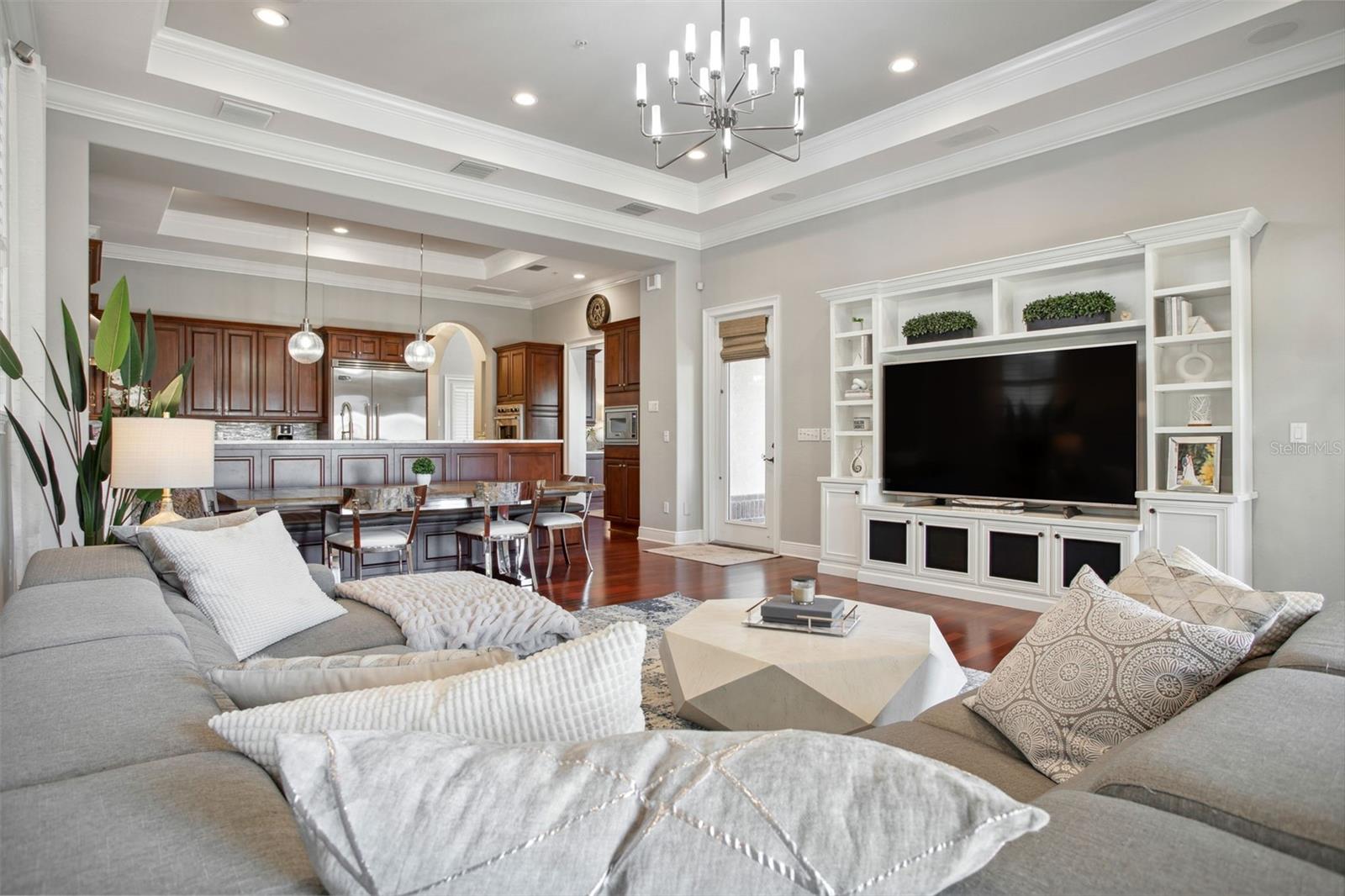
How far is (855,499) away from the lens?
563 centimetres

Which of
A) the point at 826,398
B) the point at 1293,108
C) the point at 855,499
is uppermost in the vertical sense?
the point at 1293,108

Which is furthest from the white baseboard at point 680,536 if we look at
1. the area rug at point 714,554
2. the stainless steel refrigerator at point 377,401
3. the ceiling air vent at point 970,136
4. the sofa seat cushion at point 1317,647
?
the sofa seat cushion at point 1317,647

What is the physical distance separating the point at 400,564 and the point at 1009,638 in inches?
164

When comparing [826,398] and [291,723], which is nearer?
[291,723]

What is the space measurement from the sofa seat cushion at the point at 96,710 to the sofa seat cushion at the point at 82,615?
93mm

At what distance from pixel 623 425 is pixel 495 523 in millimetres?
3406

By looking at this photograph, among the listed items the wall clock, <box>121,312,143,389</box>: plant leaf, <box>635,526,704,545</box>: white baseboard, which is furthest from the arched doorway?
<box>121,312,143,389</box>: plant leaf

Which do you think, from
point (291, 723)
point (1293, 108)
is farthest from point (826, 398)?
point (291, 723)

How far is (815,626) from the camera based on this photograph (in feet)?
8.56

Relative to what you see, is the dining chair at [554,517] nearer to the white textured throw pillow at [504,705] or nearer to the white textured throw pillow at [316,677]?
the white textured throw pillow at [316,677]

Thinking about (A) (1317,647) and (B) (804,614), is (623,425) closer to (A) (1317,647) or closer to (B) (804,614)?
(B) (804,614)

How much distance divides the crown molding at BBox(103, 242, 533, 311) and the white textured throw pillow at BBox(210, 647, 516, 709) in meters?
8.53

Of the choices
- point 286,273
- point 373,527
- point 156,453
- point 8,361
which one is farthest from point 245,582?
point 286,273

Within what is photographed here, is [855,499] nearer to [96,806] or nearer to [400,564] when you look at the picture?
[400,564]
